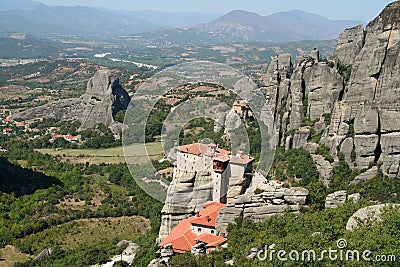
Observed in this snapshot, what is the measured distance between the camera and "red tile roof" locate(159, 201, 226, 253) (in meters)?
16.0

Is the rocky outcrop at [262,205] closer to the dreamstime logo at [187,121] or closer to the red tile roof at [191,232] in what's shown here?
the red tile roof at [191,232]

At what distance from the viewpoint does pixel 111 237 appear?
1027 inches

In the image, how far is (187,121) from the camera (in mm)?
41719

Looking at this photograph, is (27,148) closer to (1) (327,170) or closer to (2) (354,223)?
(1) (327,170)

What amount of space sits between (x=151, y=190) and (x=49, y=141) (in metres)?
24.4

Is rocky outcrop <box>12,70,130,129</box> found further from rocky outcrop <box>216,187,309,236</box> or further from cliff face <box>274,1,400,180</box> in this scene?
rocky outcrop <box>216,187,309,236</box>

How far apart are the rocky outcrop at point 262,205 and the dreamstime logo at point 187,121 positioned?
1.66m

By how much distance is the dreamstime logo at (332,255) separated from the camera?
10.4 metres

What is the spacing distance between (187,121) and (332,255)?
31.4 metres

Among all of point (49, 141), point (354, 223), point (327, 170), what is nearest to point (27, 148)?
point (49, 141)

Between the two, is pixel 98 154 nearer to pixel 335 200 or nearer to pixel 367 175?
pixel 367 175

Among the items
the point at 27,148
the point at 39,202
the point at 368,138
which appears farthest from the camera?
the point at 27,148

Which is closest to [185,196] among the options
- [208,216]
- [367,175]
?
[208,216]

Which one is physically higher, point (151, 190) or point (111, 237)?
point (151, 190)
